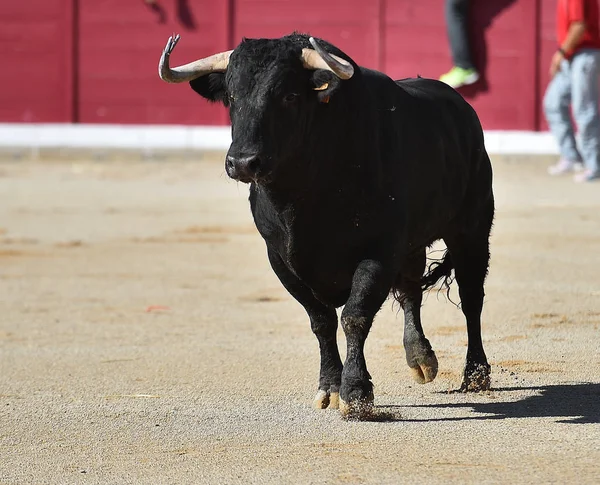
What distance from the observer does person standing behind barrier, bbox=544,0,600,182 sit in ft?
37.8

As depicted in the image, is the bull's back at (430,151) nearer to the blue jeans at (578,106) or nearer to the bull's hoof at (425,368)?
the bull's hoof at (425,368)

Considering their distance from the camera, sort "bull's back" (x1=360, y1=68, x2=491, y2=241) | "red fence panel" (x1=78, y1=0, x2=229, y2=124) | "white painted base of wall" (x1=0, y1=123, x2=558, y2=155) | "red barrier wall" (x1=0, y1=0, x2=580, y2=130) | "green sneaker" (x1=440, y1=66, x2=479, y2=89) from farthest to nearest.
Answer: "red fence panel" (x1=78, y1=0, x2=229, y2=124) → "white painted base of wall" (x1=0, y1=123, x2=558, y2=155) → "red barrier wall" (x1=0, y1=0, x2=580, y2=130) → "green sneaker" (x1=440, y1=66, x2=479, y2=89) → "bull's back" (x1=360, y1=68, x2=491, y2=241)

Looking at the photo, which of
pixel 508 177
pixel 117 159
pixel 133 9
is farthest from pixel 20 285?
pixel 133 9

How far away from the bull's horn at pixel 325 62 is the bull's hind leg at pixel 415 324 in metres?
0.92

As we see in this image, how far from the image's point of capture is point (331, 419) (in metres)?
4.05

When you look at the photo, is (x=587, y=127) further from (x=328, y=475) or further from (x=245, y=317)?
(x=328, y=475)

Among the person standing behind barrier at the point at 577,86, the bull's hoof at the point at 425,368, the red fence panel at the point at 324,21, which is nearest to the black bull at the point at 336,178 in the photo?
the bull's hoof at the point at 425,368

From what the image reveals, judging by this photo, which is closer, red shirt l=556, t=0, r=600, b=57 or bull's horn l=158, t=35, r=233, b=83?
bull's horn l=158, t=35, r=233, b=83

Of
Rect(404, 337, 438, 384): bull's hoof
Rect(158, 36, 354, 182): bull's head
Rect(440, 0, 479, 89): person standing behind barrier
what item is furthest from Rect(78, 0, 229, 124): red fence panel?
Rect(158, 36, 354, 182): bull's head

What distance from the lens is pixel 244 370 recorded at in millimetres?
4879

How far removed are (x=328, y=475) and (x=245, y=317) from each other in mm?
2667

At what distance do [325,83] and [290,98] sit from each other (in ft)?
0.35

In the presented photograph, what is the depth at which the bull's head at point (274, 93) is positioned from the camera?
378 cm

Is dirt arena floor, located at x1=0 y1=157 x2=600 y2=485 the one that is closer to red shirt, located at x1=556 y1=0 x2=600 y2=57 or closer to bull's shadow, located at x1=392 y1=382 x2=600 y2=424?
bull's shadow, located at x1=392 y1=382 x2=600 y2=424
